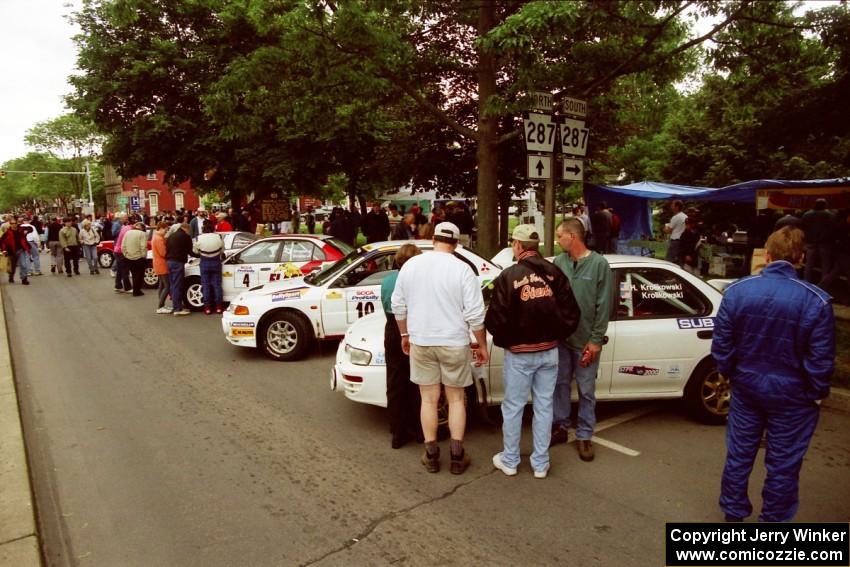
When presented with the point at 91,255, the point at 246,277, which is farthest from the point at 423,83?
the point at 91,255

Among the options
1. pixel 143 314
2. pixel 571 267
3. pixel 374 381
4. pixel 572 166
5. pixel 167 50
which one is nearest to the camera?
pixel 571 267

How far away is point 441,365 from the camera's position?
14.7 feet

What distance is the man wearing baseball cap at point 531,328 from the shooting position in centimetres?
420

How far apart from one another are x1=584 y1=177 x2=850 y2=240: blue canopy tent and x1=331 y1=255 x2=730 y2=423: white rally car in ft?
31.6

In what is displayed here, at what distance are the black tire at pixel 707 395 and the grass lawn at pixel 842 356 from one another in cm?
161

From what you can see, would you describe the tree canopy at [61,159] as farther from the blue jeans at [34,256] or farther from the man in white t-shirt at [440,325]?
the man in white t-shirt at [440,325]

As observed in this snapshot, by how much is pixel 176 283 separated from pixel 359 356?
→ 7.40m

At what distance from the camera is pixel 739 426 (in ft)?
11.7

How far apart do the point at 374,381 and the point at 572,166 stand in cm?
400

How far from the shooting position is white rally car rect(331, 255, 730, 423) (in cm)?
534

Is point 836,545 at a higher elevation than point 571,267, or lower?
lower

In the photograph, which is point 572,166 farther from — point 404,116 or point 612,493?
point 404,116

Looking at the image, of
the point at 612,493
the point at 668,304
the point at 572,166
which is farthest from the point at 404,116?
the point at 612,493

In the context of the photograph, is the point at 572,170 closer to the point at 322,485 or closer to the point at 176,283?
the point at 322,485
